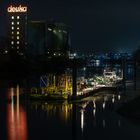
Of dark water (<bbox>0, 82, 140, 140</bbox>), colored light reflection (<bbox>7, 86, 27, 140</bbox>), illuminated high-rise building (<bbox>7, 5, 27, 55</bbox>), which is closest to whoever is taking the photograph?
colored light reflection (<bbox>7, 86, 27, 140</bbox>)

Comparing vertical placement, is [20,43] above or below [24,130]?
above

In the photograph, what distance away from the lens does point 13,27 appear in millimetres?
46625

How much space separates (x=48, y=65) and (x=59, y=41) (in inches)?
639

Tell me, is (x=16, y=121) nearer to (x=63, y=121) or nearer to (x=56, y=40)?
(x=63, y=121)

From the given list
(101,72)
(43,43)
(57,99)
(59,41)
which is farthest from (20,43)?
(57,99)

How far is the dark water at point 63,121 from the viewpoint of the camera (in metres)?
15.9

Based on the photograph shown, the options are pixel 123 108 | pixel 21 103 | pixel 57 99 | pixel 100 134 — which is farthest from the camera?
pixel 57 99

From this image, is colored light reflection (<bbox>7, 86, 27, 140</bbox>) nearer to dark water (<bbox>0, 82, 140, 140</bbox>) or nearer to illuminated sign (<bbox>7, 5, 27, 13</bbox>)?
dark water (<bbox>0, 82, 140, 140</bbox>)

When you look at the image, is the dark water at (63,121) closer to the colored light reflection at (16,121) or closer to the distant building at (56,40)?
the colored light reflection at (16,121)

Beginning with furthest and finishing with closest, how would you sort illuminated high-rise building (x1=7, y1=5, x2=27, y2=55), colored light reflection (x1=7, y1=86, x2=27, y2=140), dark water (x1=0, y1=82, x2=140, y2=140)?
illuminated high-rise building (x1=7, y1=5, x2=27, y2=55) → dark water (x1=0, y1=82, x2=140, y2=140) → colored light reflection (x1=7, y1=86, x2=27, y2=140)

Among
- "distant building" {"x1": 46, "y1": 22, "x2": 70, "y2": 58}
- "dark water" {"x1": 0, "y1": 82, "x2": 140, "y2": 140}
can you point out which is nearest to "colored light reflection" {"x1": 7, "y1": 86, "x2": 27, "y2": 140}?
"dark water" {"x1": 0, "y1": 82, "x2": 140, "y2": 140}

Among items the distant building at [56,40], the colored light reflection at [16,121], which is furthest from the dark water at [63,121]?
the distant building at [56,40]

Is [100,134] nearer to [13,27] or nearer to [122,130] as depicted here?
[122,130]

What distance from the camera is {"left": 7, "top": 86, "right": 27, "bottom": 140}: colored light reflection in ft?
51.5
